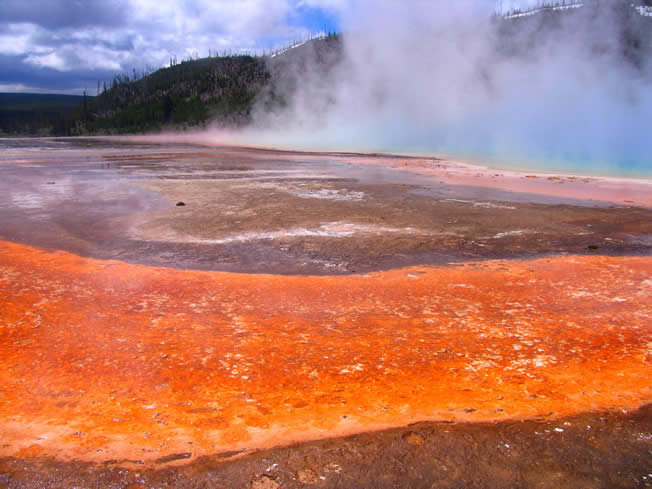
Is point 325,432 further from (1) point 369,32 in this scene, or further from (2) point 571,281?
(1) point 369,32

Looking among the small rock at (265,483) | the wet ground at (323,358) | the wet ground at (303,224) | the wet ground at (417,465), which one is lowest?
the small rock at (265,483)

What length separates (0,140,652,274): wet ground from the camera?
178 inches

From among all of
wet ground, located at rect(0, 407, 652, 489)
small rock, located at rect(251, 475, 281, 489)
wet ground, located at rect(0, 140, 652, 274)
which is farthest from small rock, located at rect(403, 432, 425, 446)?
wet ground, located at rect(0, 140, 652, 274)

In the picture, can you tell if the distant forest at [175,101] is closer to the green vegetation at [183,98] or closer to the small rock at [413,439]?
the green vegetation at [183,98]

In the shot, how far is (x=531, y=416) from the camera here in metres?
1.98

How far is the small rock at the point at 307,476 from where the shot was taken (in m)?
1.61

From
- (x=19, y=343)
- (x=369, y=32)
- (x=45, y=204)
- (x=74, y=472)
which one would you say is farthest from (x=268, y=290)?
(x=369, y=32)

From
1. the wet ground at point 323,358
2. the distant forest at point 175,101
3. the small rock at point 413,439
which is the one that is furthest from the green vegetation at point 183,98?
the small rock at point 413,439

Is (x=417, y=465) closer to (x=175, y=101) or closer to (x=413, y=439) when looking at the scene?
(x=413, y=439)

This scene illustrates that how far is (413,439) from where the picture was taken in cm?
184

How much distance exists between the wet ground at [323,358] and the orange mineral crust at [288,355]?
1cm

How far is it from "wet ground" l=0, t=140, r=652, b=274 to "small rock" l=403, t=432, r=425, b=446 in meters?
2.21

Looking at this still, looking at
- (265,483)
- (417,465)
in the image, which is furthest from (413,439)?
(265,483)

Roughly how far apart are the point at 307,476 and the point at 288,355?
888 mm
